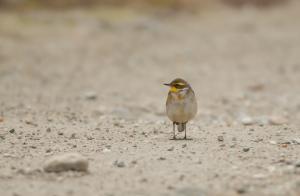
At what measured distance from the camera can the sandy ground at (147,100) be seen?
7.20 metres

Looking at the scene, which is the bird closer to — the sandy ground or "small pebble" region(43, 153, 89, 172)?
the sandy ground

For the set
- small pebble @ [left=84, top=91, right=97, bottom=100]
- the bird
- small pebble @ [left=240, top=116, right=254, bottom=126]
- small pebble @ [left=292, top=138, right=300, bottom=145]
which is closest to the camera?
small pebble @ [left=292, top=138, right=300, bottom=145]

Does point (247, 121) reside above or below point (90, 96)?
below

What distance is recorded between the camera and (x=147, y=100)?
1489cm

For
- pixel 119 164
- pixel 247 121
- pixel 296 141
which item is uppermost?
pixel 247 121

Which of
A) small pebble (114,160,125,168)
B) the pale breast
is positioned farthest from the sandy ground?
the pale breast

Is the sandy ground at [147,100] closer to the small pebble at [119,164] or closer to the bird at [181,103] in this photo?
the small pebble at [119,164]

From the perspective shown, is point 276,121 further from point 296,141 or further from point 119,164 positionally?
point 119,164

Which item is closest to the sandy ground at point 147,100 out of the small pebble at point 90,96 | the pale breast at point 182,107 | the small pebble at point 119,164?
the small pebble at point 119,164

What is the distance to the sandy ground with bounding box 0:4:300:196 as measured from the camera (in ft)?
23.6

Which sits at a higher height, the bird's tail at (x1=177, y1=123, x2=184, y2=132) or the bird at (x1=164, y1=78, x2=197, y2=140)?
the bird at (x1=164, y1=78, x2=197, y2=140)

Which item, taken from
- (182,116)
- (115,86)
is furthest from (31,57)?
(182,116)

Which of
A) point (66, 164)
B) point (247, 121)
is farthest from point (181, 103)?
point (247, 121)

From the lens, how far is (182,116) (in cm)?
924
